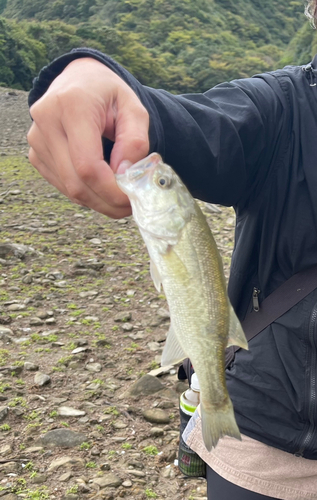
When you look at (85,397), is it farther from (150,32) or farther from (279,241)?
(150,32)

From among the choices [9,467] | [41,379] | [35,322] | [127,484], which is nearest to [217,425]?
[127,484]

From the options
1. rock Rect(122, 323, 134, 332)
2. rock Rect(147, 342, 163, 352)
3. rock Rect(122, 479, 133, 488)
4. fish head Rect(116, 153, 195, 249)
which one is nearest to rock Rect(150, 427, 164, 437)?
rock Rect(122, 479, 133, 488)

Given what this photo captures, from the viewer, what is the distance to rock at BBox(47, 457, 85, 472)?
3004mm

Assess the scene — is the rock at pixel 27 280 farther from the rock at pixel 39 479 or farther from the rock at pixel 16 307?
the rock at pixel 39 479

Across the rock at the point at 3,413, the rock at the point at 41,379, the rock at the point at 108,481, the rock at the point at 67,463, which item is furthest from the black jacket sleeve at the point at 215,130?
the rock at the point at 41,379

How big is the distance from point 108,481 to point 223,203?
182 centimetres

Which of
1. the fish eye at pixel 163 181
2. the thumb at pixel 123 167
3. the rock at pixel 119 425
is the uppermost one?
the thumb at pixel 123 167

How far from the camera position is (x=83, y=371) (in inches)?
159

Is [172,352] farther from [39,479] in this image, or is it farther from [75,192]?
[39,479]

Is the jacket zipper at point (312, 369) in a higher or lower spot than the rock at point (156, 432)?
higher

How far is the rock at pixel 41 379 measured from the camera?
3.78 meters

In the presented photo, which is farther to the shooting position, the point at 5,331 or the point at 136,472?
the point at 5,331

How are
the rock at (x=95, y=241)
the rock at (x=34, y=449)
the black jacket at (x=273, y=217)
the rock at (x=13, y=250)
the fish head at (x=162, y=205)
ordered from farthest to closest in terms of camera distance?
1. the rock at (x=95, y=241)
2. the rock at (x=13, y=250)
3. the rock at (x=34, y=449)
4. the black jacket at (x=273, y=217)
5. the fish head at (x=162, y=205)

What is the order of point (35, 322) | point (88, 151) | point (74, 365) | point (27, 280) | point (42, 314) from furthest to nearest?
point (27, 280) < point (42, 314) < point (35, 322) < point (74, 365) < point (88, 151)
